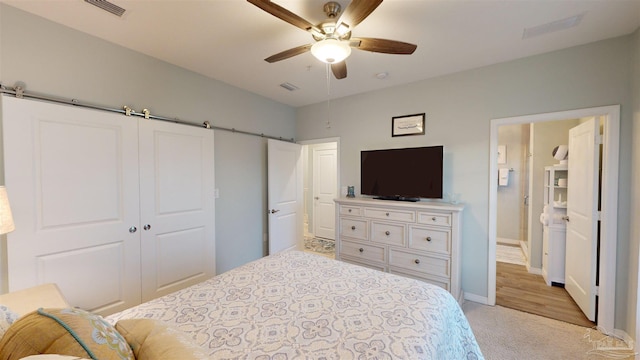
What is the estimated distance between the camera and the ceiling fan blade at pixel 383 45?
5.62 ft

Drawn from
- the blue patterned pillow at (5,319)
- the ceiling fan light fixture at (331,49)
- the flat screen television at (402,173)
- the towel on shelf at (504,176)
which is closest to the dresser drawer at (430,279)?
the flat screen television at (402,173)

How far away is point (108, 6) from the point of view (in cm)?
179

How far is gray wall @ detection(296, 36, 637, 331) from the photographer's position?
2.15 metres

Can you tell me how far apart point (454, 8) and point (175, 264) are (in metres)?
3.52

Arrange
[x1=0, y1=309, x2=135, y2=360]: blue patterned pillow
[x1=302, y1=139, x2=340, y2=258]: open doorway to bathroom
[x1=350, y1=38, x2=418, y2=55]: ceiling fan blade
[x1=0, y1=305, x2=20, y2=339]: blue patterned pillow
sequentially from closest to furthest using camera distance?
[x1=0, y1=309, x2=135, y2=360]: blue patterned pillow < [x1=0, y1=305, x2=20, y2=339]: blue patterned pillow < [x1=350, y1=38, x2=418, y2=55]: ceiling fan blade < [x1=302, y1=139, x2=340, y2=258]: open doorway to bathroom

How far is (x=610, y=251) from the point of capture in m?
2.19

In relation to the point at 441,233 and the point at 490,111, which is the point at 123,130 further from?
the point at 490,111

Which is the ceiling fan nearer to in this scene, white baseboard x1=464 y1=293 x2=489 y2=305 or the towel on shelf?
white baseboard x1=464 y1=293 x2=489 y2=305

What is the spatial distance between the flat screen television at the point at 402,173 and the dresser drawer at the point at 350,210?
1.30 feet

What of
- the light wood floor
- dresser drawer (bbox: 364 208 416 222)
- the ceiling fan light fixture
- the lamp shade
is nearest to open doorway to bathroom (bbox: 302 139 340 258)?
dresser drawer (bbox: 364 208 416 222)

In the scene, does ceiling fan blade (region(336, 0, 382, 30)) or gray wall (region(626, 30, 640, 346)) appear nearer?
ceiling fan blade (region(336, 0, 382, 30))

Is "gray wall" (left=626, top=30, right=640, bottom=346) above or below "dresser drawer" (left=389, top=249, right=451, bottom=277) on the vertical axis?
above

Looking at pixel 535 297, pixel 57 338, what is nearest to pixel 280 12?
pixel 57 338

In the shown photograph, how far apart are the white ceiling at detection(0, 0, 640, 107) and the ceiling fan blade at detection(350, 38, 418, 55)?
276 mm
